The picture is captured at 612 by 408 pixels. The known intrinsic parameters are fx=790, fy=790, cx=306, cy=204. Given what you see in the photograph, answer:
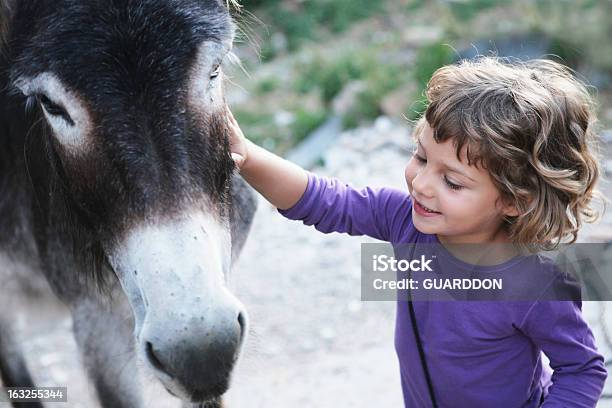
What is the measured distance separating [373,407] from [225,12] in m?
1.91

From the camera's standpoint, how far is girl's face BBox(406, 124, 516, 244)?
185 cm

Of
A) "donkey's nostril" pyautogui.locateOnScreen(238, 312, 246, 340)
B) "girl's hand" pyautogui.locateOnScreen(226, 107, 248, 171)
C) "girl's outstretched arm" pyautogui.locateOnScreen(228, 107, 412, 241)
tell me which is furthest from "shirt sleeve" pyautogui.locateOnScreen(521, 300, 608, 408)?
"girl's hand" pyautogui.locateOnScreen(226, 107, 248, 171)

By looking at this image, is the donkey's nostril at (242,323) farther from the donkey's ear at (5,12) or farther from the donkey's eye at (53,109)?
the donkey's ear at (5,12)

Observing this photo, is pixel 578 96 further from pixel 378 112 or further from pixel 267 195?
pixel 378 112

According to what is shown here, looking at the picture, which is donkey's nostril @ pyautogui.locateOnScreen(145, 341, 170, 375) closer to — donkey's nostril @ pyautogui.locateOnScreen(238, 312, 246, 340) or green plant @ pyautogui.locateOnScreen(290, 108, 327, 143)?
donkey's nostril @ pyautogui.locateOnScreen(238, 312, 246, 340)

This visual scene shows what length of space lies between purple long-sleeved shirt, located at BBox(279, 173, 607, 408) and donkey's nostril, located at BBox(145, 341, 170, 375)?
2.15 ft

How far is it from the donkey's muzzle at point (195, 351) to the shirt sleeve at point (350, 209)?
52 cm

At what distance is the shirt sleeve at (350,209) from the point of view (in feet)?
7.13

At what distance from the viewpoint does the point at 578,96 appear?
1.89 m

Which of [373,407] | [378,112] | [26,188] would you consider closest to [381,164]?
[378,112]

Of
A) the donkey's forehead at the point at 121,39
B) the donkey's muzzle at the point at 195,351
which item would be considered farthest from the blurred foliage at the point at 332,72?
the donkey's muzzle at the point at 195,351

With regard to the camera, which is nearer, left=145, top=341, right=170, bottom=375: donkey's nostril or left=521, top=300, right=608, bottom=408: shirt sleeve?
left=145, top=341, right=170, bottom=375: donkey's nostril

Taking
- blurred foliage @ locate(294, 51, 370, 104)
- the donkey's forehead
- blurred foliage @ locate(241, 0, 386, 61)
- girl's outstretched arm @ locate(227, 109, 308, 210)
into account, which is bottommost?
blurred foliage @ locate(241, 0, 386, 61)

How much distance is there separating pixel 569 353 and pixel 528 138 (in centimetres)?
50
